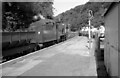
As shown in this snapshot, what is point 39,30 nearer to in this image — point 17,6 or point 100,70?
point 17,6

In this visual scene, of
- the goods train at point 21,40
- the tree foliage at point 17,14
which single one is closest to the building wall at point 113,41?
the goods train at point 21,40

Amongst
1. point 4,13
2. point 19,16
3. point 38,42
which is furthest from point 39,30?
point 4,13

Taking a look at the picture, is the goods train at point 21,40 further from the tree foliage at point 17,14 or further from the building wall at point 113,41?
the building wall at point 113,41

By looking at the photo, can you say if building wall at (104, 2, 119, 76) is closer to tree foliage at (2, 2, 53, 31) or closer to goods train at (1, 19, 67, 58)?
goods train at (1, 19, 67, 58)

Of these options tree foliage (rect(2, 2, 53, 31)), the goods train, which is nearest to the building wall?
the goods train

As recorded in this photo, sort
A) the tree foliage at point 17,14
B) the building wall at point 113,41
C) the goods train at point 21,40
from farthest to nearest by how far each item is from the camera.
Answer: the tree foliage at point 17,14
the goods train at point 21,40
the building wall at point 113,41

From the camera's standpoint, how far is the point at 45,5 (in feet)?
86.1

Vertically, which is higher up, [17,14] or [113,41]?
[17,14]

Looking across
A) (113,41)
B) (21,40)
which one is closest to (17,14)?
(21,40)

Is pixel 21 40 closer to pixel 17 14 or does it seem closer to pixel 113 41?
pixel 17 14

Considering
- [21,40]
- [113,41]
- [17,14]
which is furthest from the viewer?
[17,14]

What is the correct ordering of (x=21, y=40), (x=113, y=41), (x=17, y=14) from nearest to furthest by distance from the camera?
(x=113, y=41) < (x=21, y=40) < (x=17, y=14)

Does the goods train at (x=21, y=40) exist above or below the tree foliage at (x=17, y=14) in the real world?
below

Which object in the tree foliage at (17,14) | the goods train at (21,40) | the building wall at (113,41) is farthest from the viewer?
the tree foliage at (17,14)
